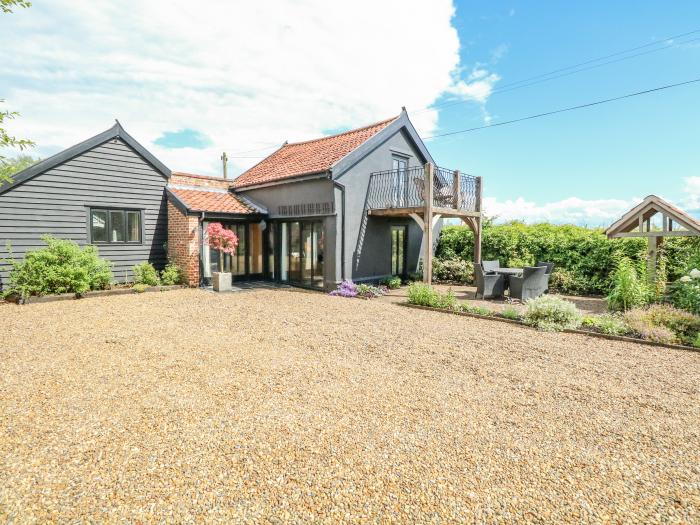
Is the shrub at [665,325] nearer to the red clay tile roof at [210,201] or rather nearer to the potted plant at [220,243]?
the potted plant at [220,243]

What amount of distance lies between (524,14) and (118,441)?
50.6 ft

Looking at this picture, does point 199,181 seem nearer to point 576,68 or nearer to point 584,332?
A: point 584,332

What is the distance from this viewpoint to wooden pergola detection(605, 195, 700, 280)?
919 centimetres

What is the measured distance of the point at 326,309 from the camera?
31.7ft

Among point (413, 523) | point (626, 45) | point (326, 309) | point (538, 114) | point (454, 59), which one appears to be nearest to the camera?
point (413, 523)

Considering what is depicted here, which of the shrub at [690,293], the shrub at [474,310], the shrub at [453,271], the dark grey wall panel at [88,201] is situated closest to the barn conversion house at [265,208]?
the dark grey wall panel at [88,201]

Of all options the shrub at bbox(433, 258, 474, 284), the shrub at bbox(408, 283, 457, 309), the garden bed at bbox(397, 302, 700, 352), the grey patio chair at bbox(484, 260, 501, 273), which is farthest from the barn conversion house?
the garden bed at bbox(397, 302, 700, 352)

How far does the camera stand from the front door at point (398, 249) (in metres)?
14.6

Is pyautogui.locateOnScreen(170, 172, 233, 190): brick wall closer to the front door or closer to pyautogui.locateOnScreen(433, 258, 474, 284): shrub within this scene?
the front door

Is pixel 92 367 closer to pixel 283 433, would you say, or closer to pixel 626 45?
pixel 283 433

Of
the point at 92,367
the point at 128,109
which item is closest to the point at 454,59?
the point at 128,109

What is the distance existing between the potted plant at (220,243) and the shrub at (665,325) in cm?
1104

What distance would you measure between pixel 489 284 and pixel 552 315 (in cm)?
334

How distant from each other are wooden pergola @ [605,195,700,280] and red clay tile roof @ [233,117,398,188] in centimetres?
818
